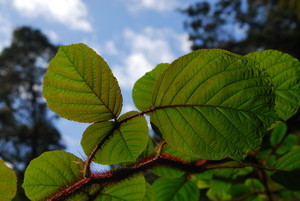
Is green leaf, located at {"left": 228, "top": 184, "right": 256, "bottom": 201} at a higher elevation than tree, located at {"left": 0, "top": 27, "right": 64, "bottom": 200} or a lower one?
lower

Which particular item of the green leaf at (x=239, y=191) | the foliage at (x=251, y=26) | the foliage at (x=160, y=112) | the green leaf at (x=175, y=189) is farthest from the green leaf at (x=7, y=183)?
the foliage at (x=251, y=26)

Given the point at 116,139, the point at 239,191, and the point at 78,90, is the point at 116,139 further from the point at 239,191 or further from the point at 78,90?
the point at 239,191

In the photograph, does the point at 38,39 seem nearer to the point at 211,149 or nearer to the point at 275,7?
the point at 275,7

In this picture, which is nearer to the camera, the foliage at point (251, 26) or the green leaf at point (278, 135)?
the green leaf at point (278, 135)

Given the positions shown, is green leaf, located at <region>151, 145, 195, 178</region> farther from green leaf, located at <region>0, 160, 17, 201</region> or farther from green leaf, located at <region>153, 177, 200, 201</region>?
green leaf, located at <region>0, 160, 17, 201</region>

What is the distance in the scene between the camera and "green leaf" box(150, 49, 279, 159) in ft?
0.90

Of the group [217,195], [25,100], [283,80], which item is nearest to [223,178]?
[283,80]

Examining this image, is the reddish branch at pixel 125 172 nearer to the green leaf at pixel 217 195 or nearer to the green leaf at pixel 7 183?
the green leaf at pixel 7 183

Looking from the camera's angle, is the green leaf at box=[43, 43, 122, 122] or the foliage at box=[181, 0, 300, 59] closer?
the green leaf at box=[43, 43, 122, 122]

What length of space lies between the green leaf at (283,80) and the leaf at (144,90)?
0.13m

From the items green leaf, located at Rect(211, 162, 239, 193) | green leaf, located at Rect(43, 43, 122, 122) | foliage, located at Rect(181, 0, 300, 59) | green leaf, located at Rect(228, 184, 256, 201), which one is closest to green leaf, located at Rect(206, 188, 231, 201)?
green leaf, located at Rect(228, 184, 256, 201)

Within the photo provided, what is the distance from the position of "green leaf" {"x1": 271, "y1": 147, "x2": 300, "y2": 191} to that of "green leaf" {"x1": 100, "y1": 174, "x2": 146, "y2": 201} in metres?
0.23

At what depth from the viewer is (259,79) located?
0.27 meters

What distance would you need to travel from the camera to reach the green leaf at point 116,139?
1.01 ft
